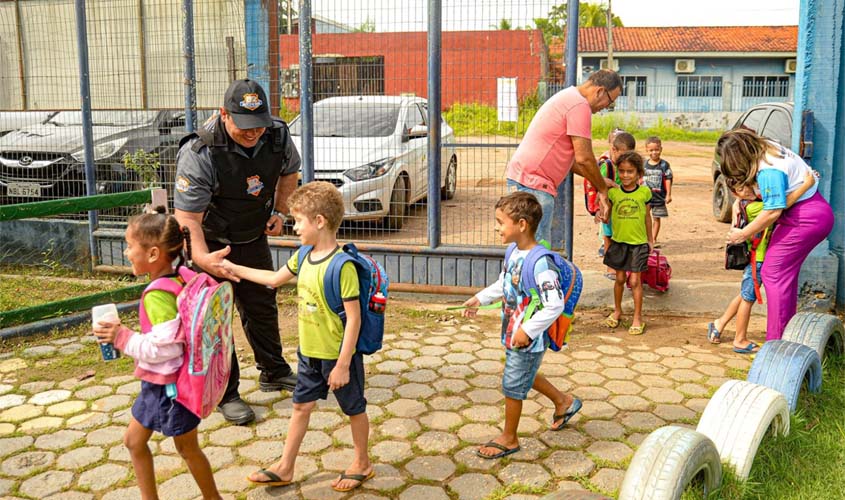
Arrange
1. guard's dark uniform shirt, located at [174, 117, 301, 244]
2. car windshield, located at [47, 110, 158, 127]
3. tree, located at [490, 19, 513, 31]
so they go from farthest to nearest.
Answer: car windshield, located at [47, 110, 158, 127], tree, located at [490, 19, 513, 31], guard's dark uniform shirt, located at [174, 117, 301, 244]

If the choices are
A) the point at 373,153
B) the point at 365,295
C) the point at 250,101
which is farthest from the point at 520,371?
the point at 373,153

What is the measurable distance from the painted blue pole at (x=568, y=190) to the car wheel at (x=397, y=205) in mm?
1499

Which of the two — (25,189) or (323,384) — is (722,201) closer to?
(25,189)

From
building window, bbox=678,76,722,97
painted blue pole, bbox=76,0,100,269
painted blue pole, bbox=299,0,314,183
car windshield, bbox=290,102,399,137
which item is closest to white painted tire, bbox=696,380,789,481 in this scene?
car windshield, bbox=290,102,399,137

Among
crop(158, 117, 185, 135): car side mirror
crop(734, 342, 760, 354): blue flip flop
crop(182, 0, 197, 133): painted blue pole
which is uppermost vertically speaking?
crop(182, 0, 197, 133): painted blue pole

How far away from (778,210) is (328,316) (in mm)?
2917

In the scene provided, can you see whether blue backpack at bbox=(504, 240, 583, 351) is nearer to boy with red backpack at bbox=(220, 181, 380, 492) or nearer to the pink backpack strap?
boy with red backpack at bbox=(220, 181, 380, 492)

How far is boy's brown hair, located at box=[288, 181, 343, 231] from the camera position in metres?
3.68

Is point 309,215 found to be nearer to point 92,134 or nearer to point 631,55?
point 92,134

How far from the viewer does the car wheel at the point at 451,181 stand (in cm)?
872

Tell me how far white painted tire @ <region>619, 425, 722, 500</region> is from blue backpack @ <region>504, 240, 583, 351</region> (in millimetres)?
865

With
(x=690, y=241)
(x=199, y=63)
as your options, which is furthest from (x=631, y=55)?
(x=199, y=63)

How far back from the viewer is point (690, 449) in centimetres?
332

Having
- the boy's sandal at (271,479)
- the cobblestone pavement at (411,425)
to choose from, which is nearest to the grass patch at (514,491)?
the cobblestone pavement at (411,425)
